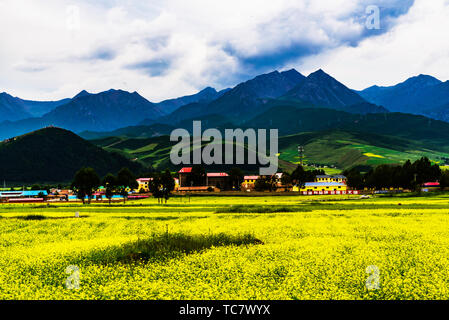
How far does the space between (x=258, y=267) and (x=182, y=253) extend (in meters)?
7.33

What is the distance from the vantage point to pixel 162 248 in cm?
2798

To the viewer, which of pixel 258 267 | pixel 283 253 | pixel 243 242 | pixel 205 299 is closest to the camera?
pixel 205 299

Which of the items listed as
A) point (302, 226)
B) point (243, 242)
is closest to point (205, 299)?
point (243, 242)

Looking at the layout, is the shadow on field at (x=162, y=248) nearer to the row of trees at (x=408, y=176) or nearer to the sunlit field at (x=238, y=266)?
the sunlit field at (x=238, y=266)

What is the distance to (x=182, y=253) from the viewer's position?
27453 millimetres

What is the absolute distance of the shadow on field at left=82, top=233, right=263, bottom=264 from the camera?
25844 mm

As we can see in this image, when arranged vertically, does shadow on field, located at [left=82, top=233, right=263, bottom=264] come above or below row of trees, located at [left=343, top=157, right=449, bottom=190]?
below

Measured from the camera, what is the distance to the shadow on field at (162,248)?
25.8 meters

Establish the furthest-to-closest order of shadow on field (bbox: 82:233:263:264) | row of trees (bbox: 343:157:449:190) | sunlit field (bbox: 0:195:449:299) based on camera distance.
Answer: row of trees (bbox: 343:157:449:190)
shadow on field (bbox: 82:233:263:264)
sunlit field (bbox: 0:195:449:299)

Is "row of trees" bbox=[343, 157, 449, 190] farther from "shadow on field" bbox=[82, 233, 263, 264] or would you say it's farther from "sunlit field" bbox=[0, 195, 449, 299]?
"shadow on field" bbox=[82, 233, 263, 264]

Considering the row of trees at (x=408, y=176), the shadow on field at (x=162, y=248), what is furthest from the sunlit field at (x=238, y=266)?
the row of trees at (x=408, y=176)

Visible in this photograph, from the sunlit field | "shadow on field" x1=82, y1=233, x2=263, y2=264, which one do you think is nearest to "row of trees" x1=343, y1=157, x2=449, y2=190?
the sunlit field

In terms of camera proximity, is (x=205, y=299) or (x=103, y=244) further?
(x=103, y=244)
